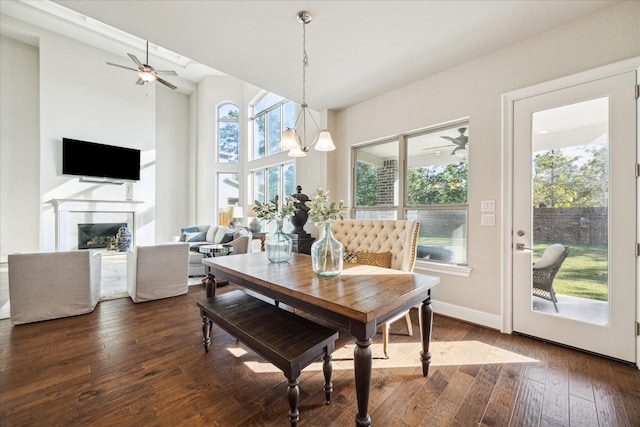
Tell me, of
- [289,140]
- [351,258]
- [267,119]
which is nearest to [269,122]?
[267,119]

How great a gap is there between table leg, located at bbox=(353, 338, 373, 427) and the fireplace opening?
773cm

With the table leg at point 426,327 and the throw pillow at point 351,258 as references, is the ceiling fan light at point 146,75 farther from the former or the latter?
the table leg at point 426,327

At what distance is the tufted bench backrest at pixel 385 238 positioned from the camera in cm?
242

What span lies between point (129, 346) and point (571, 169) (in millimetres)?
4193

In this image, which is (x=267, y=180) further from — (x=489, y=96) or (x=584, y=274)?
(x=584, y=274)

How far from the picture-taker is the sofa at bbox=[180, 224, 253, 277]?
4285 millimetres

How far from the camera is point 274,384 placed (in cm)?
175

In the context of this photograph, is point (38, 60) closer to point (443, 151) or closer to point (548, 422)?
point (443, 151)

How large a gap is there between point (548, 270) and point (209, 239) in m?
5.79

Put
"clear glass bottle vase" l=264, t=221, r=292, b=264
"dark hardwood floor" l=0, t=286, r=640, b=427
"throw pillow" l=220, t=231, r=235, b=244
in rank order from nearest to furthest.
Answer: "dark hardwood floor" l=0, t=286, r=640, b=427 → "clear glass bottle vase" l=264, t=221, r=292, b=264 → "throw pillow" l=220, t=231, r=235, b=244

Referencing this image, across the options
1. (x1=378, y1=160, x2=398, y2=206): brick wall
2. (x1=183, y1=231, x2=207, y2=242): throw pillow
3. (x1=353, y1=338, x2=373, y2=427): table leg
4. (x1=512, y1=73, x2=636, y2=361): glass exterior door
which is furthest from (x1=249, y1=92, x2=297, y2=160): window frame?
(x1=353, y1=338, x2=373, y2=427): table leg

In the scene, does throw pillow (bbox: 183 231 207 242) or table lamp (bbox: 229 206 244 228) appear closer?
throw pillow (bbox: 183 231 207 242)

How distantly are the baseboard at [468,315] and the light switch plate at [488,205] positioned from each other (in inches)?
43.0

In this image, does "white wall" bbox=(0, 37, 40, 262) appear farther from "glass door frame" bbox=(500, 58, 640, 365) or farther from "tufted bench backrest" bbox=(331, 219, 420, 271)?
"glass door frame" bbox=(500, 58, 640, 365)
